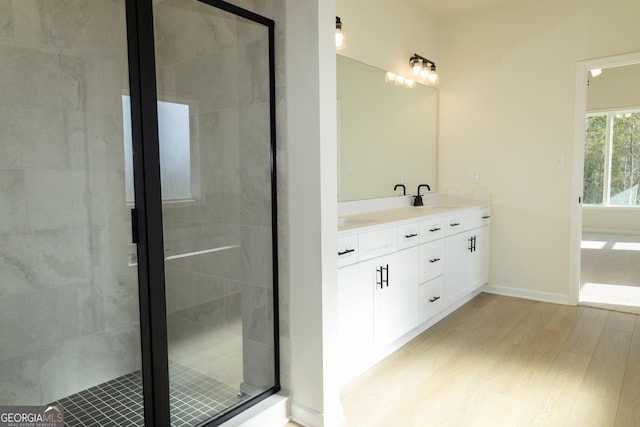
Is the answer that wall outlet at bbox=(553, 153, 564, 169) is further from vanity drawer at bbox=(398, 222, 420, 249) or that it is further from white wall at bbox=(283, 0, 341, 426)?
white wall at bbox=(283, 0, 341, 426)

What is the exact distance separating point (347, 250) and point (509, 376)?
3.96ft

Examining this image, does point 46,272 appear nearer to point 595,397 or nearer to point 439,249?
point 439,249

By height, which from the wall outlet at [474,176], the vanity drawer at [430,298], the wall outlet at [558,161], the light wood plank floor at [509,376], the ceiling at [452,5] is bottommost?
the light wood plank floor at [509,376]

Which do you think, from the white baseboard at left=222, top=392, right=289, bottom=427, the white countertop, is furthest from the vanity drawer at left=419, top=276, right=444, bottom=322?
the white baseboard at left=222, top=392, right=289, bottom=427

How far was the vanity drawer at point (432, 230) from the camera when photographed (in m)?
3.01

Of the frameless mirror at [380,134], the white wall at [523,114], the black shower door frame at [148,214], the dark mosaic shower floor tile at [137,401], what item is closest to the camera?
the black shower door frame at [148,214]

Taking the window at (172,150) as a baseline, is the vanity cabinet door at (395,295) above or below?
below

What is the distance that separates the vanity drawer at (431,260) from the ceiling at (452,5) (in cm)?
221

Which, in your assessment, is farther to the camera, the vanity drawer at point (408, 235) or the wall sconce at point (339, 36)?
the wall sconce at point (339, 36)

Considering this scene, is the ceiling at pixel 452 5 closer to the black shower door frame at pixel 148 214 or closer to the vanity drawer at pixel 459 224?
the vanity drawer at pixel 459 224

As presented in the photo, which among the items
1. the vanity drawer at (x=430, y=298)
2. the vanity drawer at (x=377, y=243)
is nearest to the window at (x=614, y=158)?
the vanity drawer at (x=430, y=298)

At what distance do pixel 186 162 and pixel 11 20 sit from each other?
1093mm

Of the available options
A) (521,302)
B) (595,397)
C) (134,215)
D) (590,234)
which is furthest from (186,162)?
(590,234)

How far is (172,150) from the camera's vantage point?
1695 millimetres
